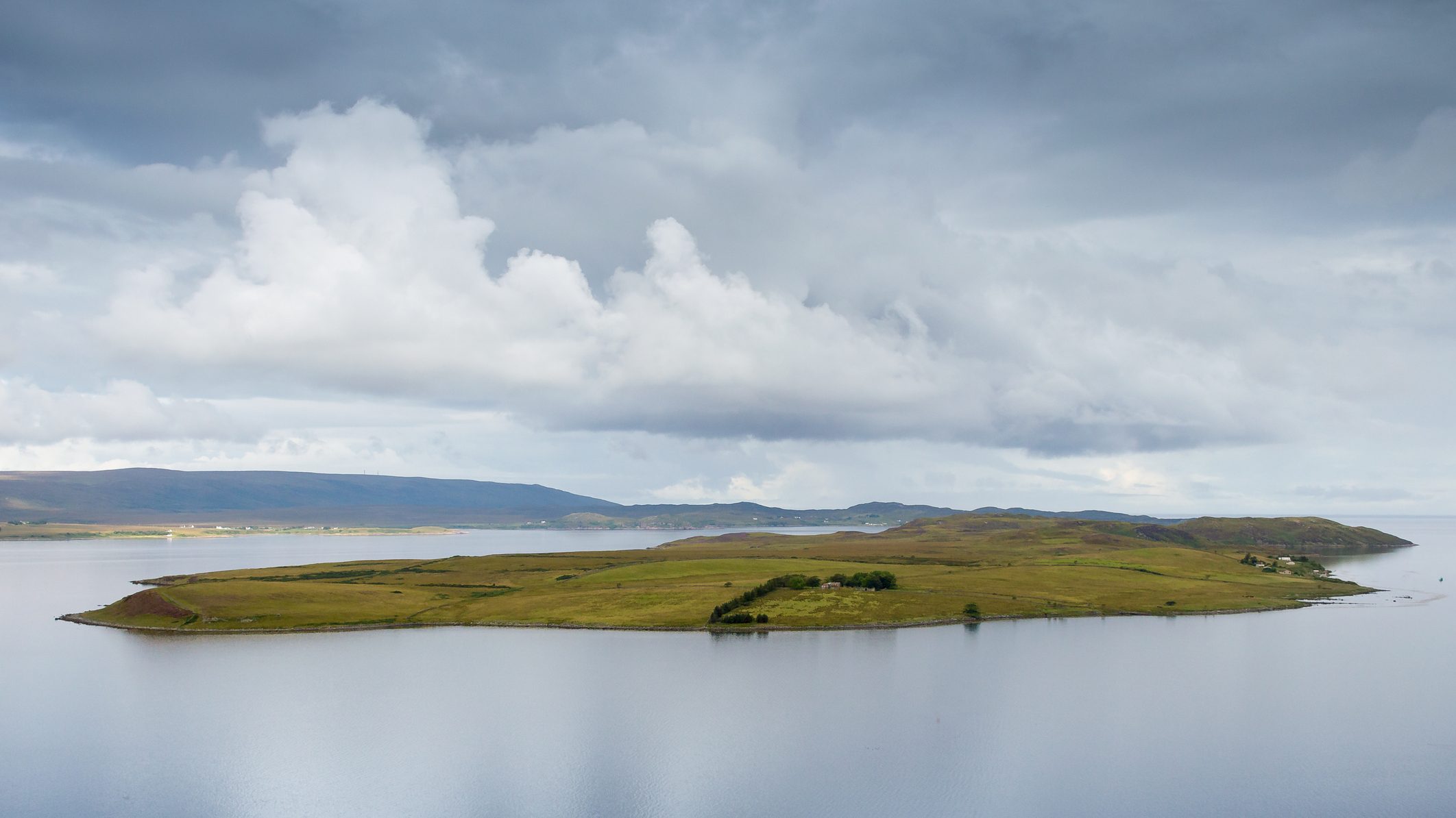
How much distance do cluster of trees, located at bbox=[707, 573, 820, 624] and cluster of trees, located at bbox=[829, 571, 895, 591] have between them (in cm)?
376

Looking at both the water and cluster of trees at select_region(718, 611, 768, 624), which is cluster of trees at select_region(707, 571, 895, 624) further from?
the water

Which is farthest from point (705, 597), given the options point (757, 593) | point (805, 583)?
point (805, 583)

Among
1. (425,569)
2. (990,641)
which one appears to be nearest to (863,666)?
(990,641)

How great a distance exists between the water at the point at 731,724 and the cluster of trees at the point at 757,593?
29.8ft

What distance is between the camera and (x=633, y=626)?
124 meters

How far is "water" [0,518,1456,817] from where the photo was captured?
57219mm

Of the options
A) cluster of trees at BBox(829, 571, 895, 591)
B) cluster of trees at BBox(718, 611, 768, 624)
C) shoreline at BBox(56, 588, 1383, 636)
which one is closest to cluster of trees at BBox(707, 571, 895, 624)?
cluster of trees at BBox(829, 571, 895, 591)

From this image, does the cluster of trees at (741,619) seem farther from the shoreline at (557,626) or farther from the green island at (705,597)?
the shoreline at (557,626)

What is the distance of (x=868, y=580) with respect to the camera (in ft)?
488

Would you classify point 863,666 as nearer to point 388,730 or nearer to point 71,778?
point 388,730

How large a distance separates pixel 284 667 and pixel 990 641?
7524 centimetres

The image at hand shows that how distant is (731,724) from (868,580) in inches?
3072

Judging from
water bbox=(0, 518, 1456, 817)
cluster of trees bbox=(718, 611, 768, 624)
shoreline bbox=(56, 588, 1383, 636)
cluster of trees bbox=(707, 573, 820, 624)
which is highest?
cluster of trees bbox=(707, 573, 820, 624)

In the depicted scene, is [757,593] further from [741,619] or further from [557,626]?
[557,626]
